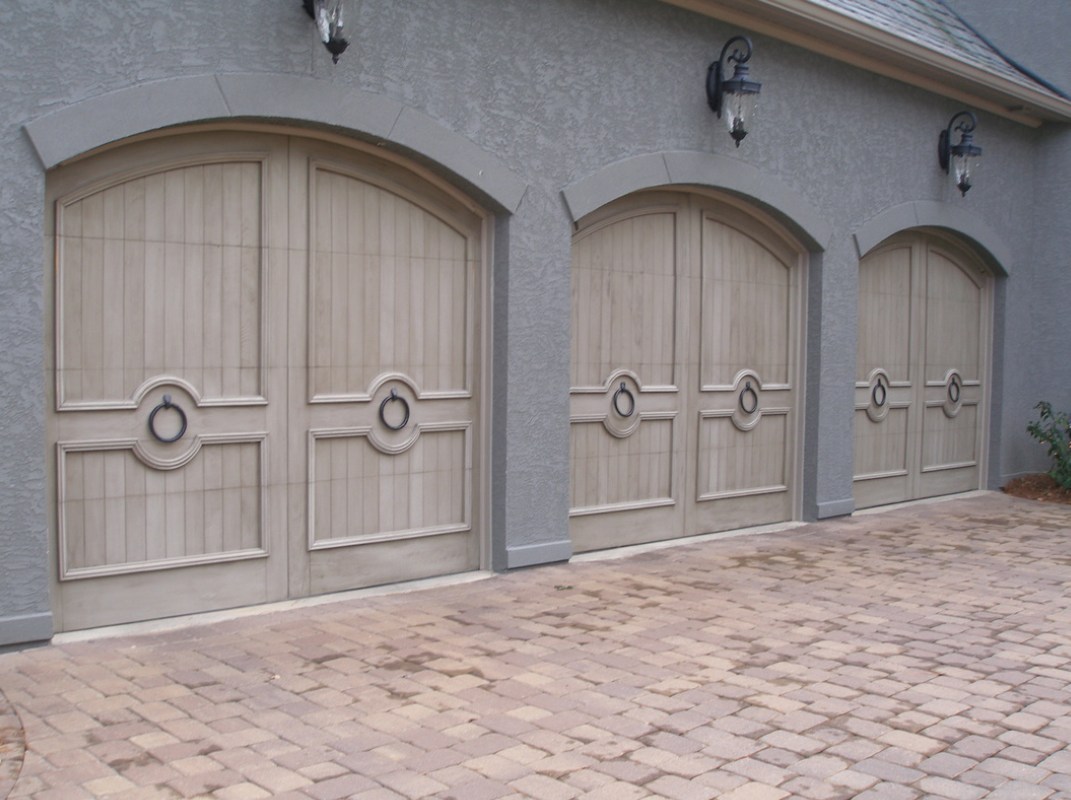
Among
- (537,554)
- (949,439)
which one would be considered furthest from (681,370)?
(949,439)

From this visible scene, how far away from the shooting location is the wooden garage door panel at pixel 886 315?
30.0ft

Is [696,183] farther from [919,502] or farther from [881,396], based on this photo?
[919,502]

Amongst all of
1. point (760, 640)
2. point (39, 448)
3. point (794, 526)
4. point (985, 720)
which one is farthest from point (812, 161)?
point (39, 448)

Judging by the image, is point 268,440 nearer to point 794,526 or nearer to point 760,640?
point 760,640

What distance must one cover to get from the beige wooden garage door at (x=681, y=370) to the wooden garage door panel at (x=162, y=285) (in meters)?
2.23

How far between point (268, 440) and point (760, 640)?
2.55 m

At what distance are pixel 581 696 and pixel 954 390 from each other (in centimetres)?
700

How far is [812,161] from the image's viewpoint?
27.2 feet

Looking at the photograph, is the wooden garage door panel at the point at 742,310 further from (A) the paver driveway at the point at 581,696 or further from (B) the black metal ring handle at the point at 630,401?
(A) the paver driveway at the point at 581,696

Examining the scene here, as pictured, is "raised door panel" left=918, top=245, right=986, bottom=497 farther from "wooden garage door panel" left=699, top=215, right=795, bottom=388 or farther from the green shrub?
"wooden garage door panel" left=699, top=215, right=795, bottom=388

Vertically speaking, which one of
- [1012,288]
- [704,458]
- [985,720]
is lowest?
[985,720]

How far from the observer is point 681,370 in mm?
7559

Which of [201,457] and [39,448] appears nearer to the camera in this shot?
[39,448]

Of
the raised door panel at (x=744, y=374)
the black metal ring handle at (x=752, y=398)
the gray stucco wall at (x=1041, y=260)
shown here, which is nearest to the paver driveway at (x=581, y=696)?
the raised door panel at (x=744, y=374)
